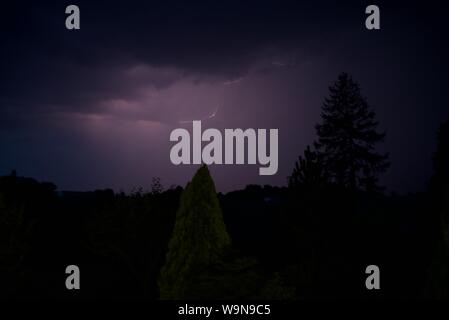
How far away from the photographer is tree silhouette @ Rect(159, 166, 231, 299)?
18.3 m

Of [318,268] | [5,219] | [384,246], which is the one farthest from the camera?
[384,246]

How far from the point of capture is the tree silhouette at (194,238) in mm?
18297

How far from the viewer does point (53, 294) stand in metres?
27.6

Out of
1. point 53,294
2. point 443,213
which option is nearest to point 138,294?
point 53,294

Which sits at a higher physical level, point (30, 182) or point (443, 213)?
point (30, 182)

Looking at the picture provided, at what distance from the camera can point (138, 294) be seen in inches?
1139

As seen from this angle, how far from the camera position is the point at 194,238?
18625 mm

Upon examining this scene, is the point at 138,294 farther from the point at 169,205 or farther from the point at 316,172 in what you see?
the point at 316,172

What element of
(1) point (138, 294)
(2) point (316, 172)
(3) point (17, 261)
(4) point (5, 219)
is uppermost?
(2) point (316, 172)

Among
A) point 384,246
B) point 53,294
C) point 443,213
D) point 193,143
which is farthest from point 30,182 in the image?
point 443,213

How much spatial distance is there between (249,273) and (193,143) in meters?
5.55
